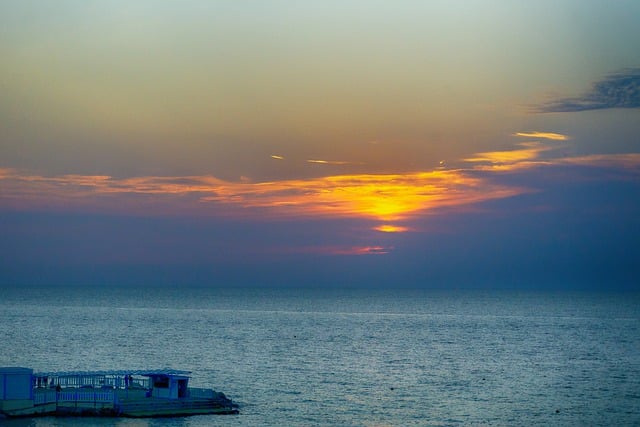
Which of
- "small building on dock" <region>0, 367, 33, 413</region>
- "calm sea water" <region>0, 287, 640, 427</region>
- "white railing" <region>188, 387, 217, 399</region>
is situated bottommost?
"calm sea water" <region>0, 287, 640, 427</region>

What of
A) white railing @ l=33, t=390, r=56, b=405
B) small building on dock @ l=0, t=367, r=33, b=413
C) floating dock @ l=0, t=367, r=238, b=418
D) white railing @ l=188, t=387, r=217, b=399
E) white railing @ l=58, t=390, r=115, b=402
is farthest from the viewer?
white railing @ l=188, t=387, r=217, b=399

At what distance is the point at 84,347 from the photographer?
12644 cm

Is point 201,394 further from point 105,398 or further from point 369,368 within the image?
point 369,368

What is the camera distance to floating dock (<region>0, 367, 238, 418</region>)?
6283cm

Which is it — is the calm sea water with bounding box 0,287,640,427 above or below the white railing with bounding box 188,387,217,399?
below

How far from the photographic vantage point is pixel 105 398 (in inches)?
2566

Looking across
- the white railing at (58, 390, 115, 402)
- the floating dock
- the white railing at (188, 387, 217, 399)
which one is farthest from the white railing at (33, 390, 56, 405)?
the white railing at (188, 387, 217, 399)

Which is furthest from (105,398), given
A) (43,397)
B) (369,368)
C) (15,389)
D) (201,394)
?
(369,368)

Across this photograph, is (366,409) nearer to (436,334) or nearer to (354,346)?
(354,346)

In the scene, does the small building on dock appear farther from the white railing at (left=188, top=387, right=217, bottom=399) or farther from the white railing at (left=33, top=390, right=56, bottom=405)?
the white railing at (left=188, top=387, right=217, bottom=399)

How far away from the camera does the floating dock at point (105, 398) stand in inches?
2474

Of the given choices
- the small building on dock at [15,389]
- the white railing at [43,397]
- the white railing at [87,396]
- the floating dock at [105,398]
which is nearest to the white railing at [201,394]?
the floating dock at [105,398]

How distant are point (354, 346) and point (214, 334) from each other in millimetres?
35209

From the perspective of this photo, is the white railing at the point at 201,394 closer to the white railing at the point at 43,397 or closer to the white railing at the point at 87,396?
the white railing at the point at 87,396
